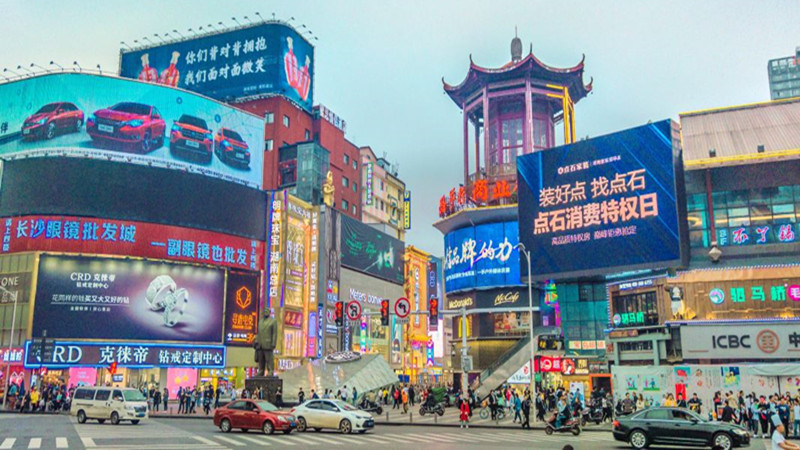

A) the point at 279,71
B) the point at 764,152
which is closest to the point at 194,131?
the point at 279,71

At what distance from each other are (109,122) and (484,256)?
133ft

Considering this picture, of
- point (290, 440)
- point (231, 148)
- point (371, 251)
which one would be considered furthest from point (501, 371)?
point (371, 251)

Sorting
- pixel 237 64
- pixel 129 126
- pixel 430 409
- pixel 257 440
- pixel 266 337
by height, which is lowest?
pixel 430 409

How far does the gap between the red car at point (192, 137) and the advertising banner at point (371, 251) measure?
20.3m

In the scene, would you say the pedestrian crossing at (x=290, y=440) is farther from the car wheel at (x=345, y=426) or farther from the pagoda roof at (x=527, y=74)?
the pagoda roof at (x=527, y=74)

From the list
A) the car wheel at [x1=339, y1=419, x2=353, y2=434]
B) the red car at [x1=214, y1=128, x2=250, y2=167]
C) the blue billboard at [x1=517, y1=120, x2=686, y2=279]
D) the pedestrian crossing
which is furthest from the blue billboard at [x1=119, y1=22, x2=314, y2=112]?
the pedestrian crossing

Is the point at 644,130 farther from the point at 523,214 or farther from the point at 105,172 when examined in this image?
the point at 105,172

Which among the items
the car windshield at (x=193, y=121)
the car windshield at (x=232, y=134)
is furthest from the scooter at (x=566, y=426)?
the car windshield at (x=232, y=134)

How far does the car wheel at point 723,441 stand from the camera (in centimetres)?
2362

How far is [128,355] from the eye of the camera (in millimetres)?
62375

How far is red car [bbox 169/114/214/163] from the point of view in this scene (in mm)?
72062

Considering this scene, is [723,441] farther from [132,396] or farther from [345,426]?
[132,396]

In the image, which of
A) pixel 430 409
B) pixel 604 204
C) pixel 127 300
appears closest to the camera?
pixel 430 409

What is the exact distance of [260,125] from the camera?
80.9 metres
